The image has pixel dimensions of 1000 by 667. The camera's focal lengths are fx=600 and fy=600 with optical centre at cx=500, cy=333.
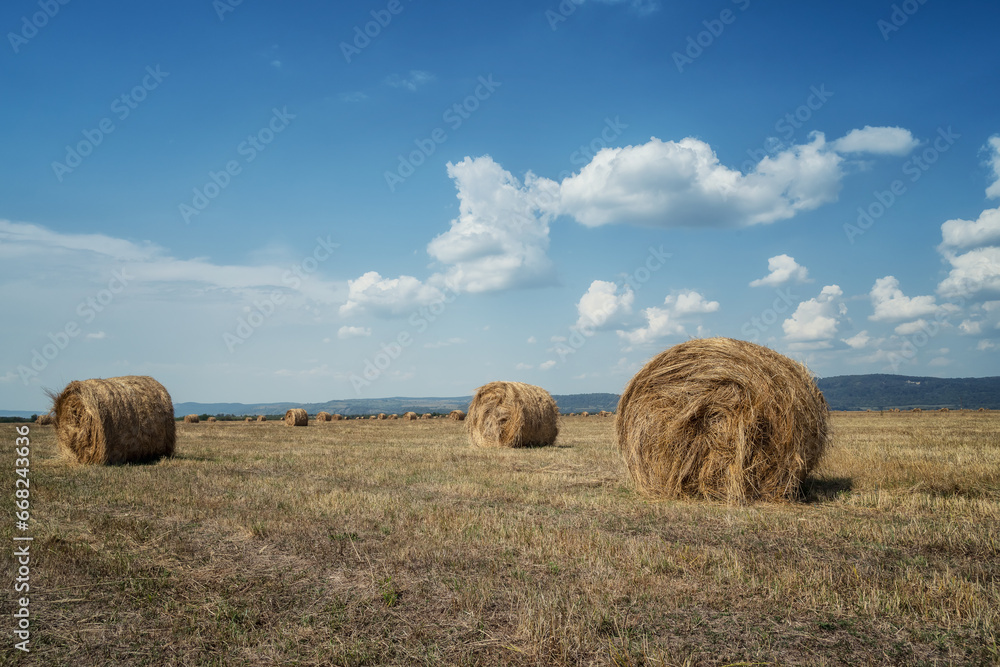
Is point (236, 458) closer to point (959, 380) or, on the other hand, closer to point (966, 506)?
point (966, 506)

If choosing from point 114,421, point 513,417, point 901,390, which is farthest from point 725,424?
point 901,390

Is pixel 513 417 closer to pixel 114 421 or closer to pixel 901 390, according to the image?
pixel 114 421

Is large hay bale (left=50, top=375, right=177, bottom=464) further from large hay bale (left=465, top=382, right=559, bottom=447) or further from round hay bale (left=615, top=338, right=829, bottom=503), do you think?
round hay bale (left=615, top=338, right=829, bottom=503)

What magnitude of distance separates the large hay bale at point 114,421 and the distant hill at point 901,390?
160 metres

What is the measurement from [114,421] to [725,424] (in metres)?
13.1

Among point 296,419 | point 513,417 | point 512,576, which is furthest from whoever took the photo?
point 296,419

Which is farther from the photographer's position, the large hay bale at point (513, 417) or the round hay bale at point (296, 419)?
the round hay bale at point (296, 419)

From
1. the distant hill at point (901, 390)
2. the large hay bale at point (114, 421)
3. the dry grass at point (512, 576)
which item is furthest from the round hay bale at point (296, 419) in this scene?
the distant hill at point (901, 390)

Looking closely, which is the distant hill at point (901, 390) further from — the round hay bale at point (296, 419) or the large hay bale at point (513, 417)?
the large hay bale at point (513, 417)

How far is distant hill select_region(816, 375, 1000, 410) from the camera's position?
487 feet

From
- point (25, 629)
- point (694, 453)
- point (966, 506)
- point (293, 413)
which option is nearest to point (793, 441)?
point (694, 453)

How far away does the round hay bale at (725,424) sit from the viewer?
28.0ft

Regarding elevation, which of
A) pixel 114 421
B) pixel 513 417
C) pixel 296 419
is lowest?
pixel 296 419

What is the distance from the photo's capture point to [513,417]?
1884cm
